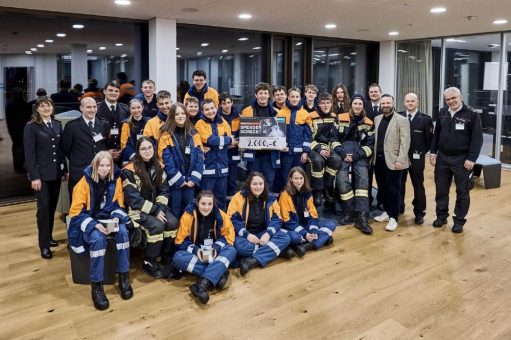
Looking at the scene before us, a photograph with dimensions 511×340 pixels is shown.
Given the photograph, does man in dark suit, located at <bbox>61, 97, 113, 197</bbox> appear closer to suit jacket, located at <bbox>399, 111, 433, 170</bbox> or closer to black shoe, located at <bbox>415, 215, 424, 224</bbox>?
suit jacket, located at <bbox>399, 111, 433, 170</bbox>

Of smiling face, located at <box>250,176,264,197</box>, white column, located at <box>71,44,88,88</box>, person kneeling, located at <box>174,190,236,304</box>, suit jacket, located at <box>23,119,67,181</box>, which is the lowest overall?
person kneeling, located at <box>174,190,236,304</box>

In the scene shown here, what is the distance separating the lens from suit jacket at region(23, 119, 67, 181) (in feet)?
13.2

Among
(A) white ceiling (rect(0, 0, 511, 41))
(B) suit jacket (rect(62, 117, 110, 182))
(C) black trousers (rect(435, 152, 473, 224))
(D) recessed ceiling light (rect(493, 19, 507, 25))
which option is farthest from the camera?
(D) recessed ceiling light (rect(493, 19, 507, 25))

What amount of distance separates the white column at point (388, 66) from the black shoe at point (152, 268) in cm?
796

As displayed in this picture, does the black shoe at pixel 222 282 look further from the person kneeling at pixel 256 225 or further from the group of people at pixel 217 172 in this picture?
the person kneeling at pixel 256 225

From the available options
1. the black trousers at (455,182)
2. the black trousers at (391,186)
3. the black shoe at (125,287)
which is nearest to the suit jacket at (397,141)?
the black trousers at (391,186)

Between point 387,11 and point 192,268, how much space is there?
15.2 feet

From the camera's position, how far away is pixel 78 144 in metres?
4.21

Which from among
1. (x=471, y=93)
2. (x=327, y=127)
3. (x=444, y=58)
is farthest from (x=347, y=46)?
(x=327, y=127)

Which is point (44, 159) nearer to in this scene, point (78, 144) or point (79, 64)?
point (78, 144)

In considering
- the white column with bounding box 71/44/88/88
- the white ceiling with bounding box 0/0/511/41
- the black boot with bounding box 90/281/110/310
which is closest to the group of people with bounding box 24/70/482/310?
the black boot with bounding box 90/281/110/310

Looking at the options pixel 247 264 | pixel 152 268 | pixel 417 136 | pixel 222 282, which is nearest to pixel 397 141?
pixel 417 136

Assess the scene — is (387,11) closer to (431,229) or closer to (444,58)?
(431,229)

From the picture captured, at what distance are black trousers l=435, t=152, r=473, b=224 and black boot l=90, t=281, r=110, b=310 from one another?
353cm
